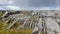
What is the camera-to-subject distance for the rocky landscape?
1.19 meters

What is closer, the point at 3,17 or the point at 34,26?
the point at 34,26

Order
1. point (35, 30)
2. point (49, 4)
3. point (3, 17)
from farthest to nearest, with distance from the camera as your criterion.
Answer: point (49, 4)
point (3, 17)
point (35, 30)

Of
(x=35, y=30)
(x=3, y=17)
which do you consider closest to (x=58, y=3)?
(x=35, y=30)

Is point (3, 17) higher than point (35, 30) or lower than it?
higher

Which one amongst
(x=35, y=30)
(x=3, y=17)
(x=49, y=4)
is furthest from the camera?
(x=49, y=4)

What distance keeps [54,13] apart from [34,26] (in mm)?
305

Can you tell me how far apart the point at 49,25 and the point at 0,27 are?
47 cm

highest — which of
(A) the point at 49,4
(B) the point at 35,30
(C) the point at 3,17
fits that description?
(A) the point at 49,4

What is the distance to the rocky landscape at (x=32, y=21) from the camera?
119cm

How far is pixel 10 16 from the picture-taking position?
138 centimetres

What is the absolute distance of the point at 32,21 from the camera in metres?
1.30

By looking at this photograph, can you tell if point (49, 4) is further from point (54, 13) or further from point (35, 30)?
point (35, 30)

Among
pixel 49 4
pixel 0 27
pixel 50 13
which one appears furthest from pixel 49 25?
pixel 0 27

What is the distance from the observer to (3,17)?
1.37 metres
